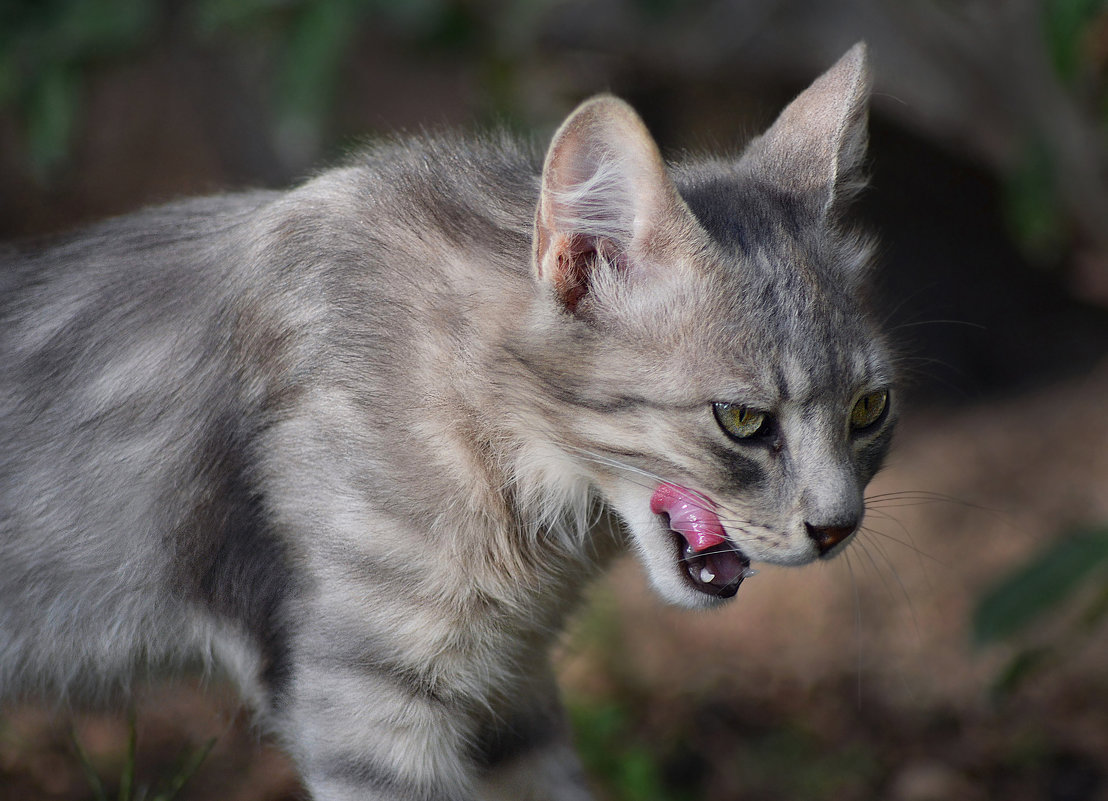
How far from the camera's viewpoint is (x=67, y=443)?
9.06 ft

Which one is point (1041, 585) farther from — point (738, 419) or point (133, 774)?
point (133, 774)

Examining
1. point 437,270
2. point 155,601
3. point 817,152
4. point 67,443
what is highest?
point 817,152

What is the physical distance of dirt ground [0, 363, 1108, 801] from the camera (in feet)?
13.8

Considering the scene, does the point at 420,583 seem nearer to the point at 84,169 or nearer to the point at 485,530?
the point at 485,530

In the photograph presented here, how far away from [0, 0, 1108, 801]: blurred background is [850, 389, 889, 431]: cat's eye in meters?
0.47

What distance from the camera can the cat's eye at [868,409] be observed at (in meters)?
2.41

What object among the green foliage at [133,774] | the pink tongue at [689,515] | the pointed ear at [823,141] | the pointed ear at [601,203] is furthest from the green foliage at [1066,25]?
the green foliage at [133,774]

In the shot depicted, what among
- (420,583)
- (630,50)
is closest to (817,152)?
(420,583)

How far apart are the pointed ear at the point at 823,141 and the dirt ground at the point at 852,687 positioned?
4.29ft

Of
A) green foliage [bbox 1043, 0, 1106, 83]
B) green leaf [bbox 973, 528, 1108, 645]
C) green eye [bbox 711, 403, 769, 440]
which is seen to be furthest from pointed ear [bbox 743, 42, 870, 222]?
green leaf [bbox 973, 528, 1108, 645]

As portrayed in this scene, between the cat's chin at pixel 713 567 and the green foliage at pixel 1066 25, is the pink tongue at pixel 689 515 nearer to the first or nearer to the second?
the cat's chin at pixel 713 567

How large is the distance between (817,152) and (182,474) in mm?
1657

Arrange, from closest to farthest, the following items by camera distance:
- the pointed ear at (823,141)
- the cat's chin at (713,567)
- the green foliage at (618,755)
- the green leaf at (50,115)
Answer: the cat's chin at (713,567) → the pointed ear at (823,141) → the green foliage at (618,755) → the green leaf at (50,115)

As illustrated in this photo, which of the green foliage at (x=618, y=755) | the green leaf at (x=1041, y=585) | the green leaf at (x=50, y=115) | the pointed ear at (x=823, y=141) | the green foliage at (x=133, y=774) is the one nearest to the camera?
the pointed ear at (x=823, y=141)
